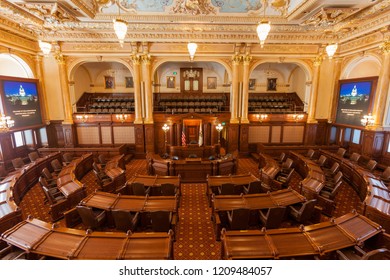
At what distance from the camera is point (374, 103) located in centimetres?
868

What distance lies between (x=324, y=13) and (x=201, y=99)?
8.99 m

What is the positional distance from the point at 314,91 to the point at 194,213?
9.67 m

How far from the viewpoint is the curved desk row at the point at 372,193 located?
168 inches

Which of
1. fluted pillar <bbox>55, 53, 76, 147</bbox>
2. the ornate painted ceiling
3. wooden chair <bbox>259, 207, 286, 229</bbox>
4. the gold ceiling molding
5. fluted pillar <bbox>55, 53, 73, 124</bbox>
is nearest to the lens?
wooden chair <bbox>259, 207, 286, 229</bbox>

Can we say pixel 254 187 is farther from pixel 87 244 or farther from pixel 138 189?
pixel 87 244

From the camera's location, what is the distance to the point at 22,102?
30.9 feet

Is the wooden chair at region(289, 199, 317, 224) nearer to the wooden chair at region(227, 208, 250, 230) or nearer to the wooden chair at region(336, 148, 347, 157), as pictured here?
the wooden chair at region(227, 208, 250, 230)

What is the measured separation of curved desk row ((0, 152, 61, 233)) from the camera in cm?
406

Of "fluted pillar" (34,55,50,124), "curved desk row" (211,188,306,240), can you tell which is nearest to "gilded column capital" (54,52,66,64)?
"fluted pillar" (34,55,50,124)

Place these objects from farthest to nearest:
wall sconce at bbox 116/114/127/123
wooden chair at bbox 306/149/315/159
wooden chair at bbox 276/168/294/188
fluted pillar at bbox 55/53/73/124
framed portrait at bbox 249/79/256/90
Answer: framed portrait at bbox 249/79/256/90, wall sconce at bbox 116/114/127/123, fluted pillar at bbox 55/53/73/124, wooden chair at bbox 306/149/315/159, wooden chair at bbox 276/168/294/188

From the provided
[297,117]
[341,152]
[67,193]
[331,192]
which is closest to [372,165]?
[341,152]

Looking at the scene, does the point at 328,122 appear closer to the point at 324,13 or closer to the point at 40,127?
the point at 324,13

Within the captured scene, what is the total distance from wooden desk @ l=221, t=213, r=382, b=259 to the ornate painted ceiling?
4627 millimetres

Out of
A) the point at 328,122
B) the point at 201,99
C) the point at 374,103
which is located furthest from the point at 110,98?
the point at 374,103
